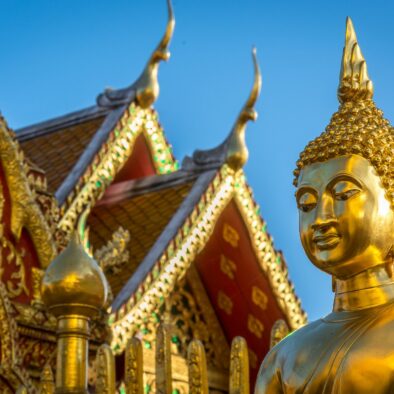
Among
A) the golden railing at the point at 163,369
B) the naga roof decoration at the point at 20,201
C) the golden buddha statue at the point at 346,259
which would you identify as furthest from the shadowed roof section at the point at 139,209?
the golden buddha statue at the point at 346,259

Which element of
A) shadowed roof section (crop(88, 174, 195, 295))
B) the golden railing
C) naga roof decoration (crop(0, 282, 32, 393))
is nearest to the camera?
the golden railing

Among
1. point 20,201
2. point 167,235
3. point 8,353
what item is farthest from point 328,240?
point 167,235

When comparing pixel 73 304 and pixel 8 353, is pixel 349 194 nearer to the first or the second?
pixel 73 304

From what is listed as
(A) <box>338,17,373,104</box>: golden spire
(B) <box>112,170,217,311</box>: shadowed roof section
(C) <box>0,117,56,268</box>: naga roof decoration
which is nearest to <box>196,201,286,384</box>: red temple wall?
(B) <box>112,170,217,311</box>: shadowed roof section

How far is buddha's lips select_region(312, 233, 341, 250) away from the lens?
6.68 feet

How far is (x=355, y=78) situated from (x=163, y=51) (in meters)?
5.19

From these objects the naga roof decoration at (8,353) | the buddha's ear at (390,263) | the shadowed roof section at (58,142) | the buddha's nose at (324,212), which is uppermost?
the shadowed roof section at (58,142)

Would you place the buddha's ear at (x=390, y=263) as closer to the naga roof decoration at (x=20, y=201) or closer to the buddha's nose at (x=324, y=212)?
the buddha's nose at (x=324, y=212)

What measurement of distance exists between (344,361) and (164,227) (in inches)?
203

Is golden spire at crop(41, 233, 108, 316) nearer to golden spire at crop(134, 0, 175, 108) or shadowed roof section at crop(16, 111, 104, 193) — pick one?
shadowed roof section at crop(16, 111, 104, 193)

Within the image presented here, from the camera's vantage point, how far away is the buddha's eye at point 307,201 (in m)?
2.10

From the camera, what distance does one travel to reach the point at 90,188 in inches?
274

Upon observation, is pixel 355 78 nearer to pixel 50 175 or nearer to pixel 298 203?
pixel 298 203

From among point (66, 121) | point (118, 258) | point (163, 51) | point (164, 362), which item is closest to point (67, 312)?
point (164, 362)
